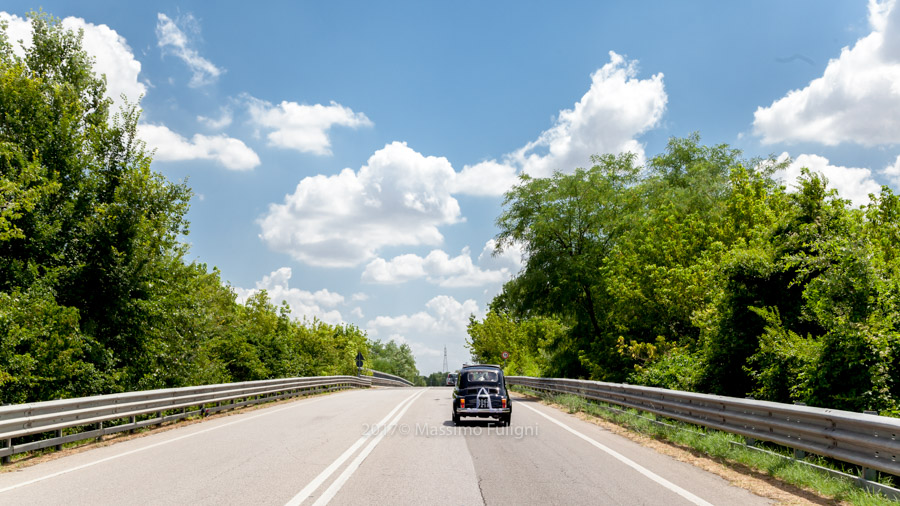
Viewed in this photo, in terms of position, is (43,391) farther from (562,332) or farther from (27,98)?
(562,332)

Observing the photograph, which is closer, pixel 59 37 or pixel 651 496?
pixel 651 496

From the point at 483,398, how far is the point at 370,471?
650 centimetres

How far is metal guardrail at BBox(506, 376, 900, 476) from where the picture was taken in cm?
612

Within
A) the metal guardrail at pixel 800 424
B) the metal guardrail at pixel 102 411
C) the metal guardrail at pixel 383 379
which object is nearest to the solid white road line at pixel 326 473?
the metal guardrail at pixel 102 411

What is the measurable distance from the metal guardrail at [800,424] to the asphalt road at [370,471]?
1.18 m

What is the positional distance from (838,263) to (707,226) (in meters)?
14.9

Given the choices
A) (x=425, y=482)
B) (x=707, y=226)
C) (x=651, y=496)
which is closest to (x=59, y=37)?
(x=425, y=482)

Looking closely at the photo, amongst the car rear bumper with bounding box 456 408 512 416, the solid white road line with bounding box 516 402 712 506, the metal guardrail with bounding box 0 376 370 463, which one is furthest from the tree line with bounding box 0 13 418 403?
the solid white road line with bounding box 516 402 712 506

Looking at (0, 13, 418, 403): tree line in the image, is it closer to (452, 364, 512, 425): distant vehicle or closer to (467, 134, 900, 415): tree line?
(452, 364, 512, 425): distant vehicle

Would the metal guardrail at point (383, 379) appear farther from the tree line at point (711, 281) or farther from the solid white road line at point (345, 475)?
the solid white road line at point (345, 475)

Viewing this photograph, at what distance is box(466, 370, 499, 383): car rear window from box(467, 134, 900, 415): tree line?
5.55 metres

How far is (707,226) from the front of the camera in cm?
2598

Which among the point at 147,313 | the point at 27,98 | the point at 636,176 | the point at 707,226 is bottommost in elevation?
the point at 147,313

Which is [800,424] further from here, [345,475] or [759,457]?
[345,475]
